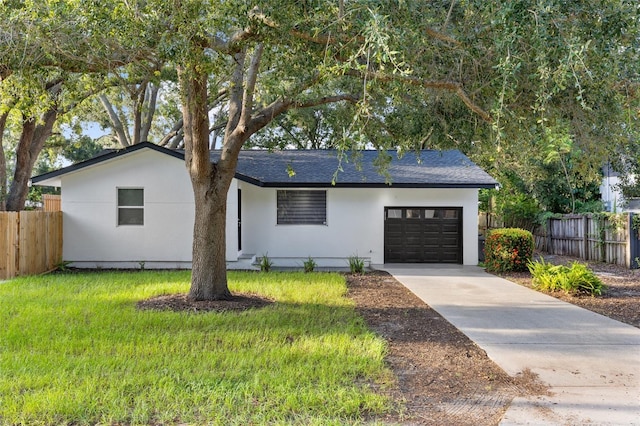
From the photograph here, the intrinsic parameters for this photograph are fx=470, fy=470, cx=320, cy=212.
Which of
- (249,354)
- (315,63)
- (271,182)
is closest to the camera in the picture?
(249,354)

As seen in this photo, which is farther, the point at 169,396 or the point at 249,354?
the point at 249,354

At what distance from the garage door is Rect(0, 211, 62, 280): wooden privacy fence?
9.80 m

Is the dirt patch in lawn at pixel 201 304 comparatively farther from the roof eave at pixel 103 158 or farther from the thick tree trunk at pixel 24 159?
the thick tree trunk at pixel 24 159

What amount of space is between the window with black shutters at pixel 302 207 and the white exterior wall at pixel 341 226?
0.20 meters

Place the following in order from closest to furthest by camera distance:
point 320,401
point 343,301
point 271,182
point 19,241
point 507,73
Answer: point 320,401 → point 507,73 → point 343,301 → point 19,241 → point 271,182

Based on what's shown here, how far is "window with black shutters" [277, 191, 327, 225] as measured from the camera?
14898 millimetres

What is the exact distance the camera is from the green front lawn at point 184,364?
3.82 metres

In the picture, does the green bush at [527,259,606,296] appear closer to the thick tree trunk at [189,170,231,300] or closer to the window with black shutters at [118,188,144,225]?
the thick tree trunk at [189,170,231,300]

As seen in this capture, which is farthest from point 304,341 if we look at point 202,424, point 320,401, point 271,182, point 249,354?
point 271,182

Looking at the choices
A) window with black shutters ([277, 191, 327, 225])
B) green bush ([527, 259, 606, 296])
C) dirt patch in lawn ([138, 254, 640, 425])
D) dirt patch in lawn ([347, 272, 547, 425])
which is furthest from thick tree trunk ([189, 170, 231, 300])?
green bush ([527, 259, 606, 296])

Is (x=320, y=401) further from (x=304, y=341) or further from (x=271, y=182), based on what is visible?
(x=271, y=182)

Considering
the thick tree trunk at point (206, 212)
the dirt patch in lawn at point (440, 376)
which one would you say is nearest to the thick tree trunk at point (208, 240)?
the thick tree trunk at point (206, 212)

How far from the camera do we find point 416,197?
14.9 metres

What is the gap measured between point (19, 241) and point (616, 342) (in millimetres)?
12538
